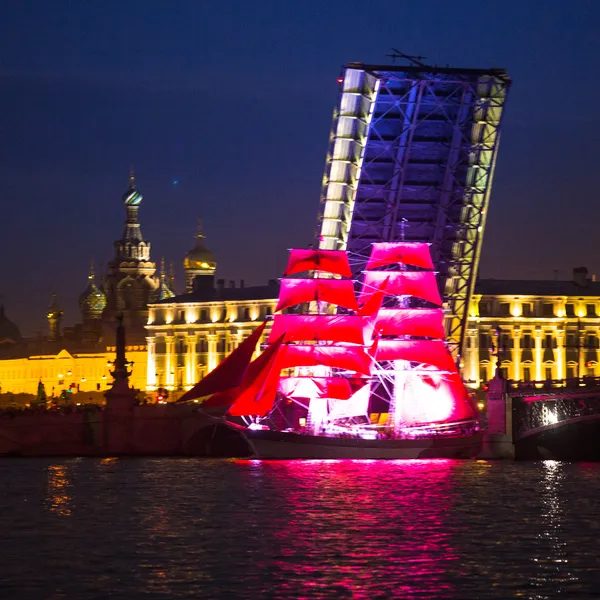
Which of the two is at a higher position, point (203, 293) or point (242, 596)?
point (203, 293)

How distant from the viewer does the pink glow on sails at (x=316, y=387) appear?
77.1 metres

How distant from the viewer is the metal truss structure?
214 ft

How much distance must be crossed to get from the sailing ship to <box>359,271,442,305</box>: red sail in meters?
0.08

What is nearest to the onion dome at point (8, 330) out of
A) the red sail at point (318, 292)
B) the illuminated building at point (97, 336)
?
the illuminated building at point (97, 336)

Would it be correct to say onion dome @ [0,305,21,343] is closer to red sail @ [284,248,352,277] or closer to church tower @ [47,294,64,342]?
church tower @ [47,294,64,342]

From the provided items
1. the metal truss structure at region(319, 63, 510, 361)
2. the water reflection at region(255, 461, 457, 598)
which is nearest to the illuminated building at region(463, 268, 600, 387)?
the metal truss structure at region(319, 63, 510, 361)

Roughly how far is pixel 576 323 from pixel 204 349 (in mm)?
22665

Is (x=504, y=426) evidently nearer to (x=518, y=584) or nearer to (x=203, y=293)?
(x=518, y=584)

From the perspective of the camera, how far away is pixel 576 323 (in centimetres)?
11588

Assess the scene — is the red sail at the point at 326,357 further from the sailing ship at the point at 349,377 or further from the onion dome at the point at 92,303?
the onion dome at the point at 92,303

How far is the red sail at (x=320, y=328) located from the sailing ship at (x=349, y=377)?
0.04 meters

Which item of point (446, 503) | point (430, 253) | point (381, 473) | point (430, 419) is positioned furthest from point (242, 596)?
point (430, 419)

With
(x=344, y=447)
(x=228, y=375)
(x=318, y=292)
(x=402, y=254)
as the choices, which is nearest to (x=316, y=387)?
(x=344, y=447)

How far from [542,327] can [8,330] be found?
72.2m
